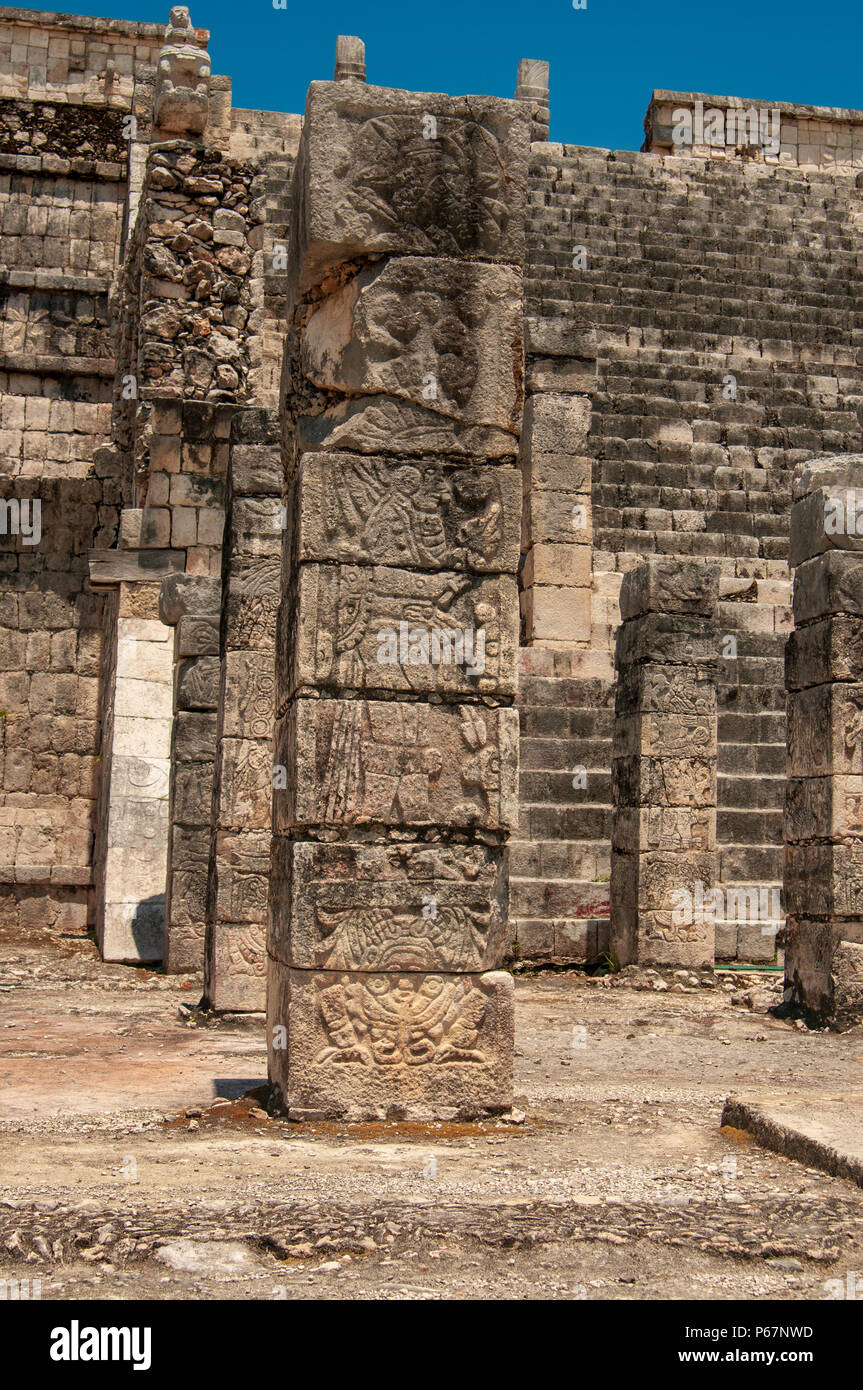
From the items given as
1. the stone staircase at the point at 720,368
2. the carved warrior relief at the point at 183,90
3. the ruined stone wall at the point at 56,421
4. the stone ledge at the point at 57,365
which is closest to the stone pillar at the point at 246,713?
the stone staircase at the point at 720,368

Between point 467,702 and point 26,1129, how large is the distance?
201 cm

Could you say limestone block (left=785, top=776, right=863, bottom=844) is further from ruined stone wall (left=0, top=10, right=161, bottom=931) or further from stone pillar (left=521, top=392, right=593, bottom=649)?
ruined stone wall (left=0, top=10, right=161, bottom=931)

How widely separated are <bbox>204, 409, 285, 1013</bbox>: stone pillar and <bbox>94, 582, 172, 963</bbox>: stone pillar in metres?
3.05

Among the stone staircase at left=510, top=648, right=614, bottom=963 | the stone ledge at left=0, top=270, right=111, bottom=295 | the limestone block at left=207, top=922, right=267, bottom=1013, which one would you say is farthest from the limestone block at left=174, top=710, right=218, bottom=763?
the stone ledge at left=0, top=270, right=111, bottom=295

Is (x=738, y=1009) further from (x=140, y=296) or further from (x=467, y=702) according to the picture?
(x=140, y=296)

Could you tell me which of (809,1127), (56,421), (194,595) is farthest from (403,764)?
(56,421)

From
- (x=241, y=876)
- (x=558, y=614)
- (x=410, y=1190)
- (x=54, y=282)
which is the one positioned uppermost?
(x=54, y=282)

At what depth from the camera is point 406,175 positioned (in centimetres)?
497

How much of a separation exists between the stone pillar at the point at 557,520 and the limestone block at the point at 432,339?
8.43 metres

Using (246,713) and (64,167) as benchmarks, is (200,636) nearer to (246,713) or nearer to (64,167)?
(246,713)

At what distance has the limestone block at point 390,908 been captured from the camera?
187 inches

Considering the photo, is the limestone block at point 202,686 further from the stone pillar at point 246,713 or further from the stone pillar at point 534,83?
the stone pillar at point 534,83

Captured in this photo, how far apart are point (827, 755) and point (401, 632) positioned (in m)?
3.99

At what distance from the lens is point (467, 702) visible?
497 centimetres
